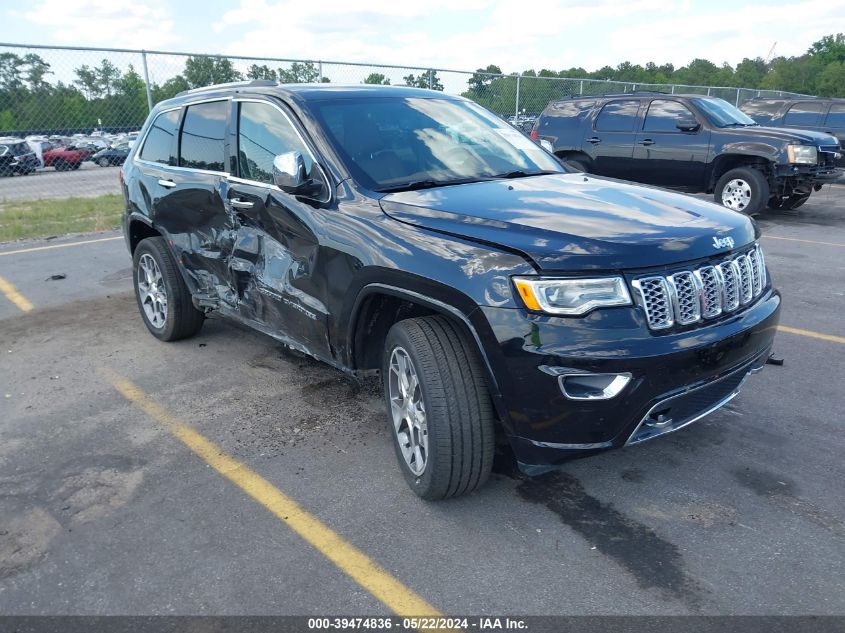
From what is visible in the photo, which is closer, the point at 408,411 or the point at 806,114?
the point at 408,411

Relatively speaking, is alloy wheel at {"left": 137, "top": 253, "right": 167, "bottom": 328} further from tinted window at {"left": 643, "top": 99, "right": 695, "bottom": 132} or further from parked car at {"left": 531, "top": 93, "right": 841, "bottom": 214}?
tinted window at {"left": 643, "top": 99, "right": 695, "bottom": 132}

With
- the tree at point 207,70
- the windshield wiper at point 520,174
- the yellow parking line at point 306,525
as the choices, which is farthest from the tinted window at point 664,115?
the yellow parking line at point 306,525

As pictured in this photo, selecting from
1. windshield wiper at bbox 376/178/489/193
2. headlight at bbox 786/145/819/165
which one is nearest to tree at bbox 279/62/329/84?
headlight at bbox 786/145/819/165

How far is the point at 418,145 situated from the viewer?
3.78 metres

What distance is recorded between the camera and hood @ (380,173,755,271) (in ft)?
8.73

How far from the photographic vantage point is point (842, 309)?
19.6ft

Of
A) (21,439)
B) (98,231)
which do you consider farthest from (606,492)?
(98,231)

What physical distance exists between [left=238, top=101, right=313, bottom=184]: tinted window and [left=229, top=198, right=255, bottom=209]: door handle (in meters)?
0.14

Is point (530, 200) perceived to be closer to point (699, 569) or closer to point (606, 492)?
point (606, 492)

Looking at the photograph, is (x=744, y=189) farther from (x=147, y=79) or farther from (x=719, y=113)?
(x=147, y=79)

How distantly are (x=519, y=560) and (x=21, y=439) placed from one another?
2853 millimetres

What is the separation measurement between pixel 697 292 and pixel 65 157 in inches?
720

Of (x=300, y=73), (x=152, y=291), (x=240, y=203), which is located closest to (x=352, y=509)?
(x=240, y=203)

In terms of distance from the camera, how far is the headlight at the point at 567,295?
261 centimetres
